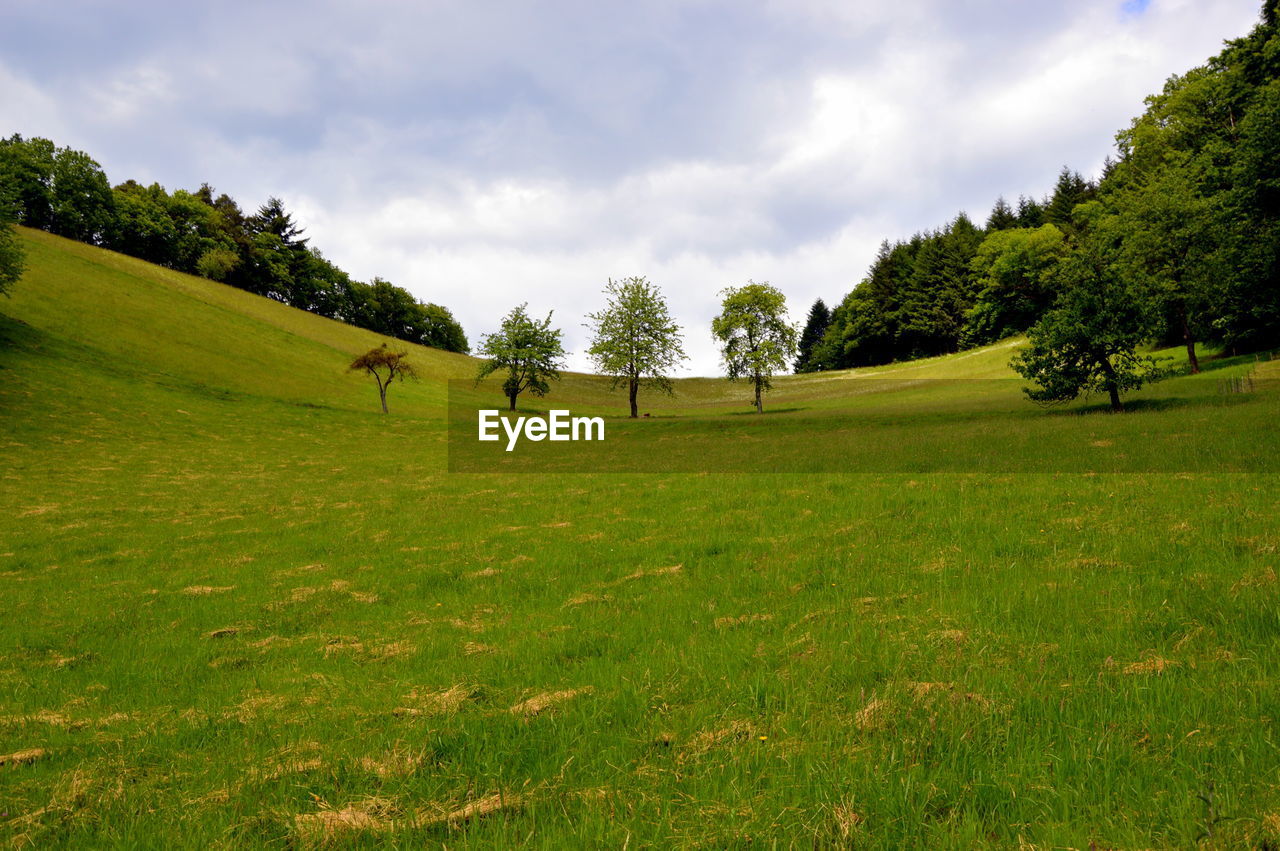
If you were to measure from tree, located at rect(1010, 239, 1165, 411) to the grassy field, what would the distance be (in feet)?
31.0

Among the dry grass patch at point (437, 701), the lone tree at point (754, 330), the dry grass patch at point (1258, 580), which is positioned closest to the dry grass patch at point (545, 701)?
the dry grass patch at point (437, 701)

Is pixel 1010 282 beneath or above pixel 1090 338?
above

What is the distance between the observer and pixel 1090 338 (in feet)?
98.4

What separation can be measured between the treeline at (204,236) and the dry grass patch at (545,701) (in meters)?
103

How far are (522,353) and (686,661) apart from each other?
68761 mm

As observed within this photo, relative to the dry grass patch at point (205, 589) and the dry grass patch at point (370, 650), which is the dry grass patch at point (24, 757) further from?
the dry grass patch at point (205, 589)

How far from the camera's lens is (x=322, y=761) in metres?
4.77

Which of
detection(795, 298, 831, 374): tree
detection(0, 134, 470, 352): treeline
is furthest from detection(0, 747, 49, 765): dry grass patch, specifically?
detection(795, 298, 831, 374): tree

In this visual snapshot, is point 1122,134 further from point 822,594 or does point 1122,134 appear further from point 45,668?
point 45,668

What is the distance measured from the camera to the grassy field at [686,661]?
3658 mm

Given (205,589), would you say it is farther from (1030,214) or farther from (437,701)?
(1030,214)

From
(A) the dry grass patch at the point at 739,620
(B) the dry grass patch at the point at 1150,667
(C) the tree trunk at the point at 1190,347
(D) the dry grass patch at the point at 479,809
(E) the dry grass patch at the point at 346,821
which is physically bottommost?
(A) the dry grass patch at the point at 739,620

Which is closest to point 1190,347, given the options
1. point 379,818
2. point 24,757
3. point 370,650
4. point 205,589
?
point 370,650

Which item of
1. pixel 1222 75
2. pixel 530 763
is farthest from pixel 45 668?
pixel 1222 75
